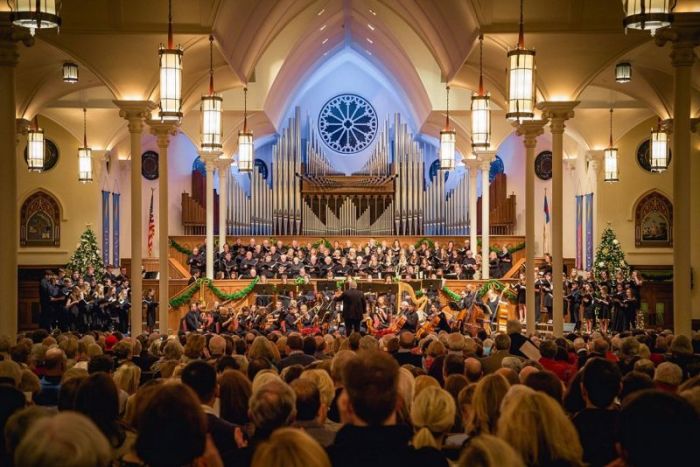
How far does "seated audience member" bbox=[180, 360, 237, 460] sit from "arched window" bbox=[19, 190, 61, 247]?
76.4 feet

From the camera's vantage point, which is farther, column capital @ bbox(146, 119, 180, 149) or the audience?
column capital @ bbox(146, 119, 180, 149)

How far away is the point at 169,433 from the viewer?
3.35m

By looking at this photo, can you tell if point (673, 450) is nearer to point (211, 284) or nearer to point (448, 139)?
point (448, 139)

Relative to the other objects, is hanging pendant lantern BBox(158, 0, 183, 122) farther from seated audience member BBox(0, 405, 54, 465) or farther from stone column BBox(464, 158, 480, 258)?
stone column BBox(464, 158, 480, 258)

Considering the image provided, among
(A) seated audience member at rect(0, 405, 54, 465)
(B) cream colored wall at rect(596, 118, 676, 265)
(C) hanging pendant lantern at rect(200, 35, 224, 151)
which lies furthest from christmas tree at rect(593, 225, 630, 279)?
(A) seated audience member at rect(0, 405, 54, 465)

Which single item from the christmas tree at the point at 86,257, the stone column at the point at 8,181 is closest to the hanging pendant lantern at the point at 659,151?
the stone column at the point at 8,181

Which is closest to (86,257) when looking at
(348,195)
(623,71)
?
(348,195)

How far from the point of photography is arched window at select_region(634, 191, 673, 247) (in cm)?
2642

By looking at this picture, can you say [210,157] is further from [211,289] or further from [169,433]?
[169,433]

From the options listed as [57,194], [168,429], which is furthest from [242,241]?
[168,429]

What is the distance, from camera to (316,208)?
3256 cm

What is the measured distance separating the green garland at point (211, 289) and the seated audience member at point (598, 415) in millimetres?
18524

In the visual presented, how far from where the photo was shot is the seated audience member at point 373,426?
3363mm

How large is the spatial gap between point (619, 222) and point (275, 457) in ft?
82.8
